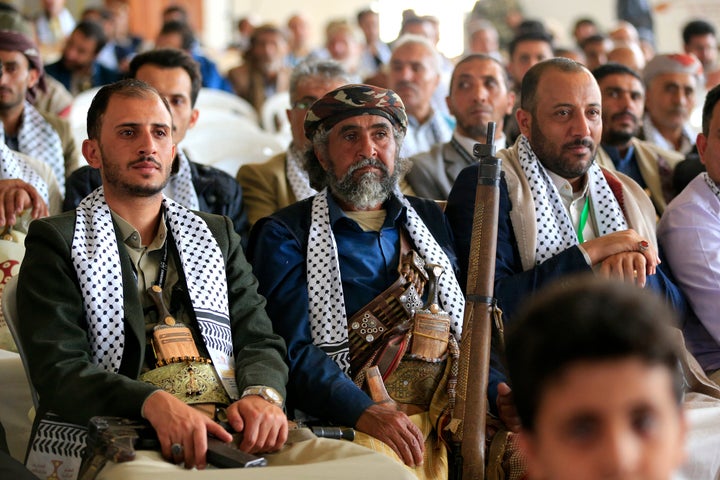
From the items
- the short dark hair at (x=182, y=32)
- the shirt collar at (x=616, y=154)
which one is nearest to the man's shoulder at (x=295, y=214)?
the shirt collar at (x=616, y=154)

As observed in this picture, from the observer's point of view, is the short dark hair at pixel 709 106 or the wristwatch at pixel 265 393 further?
the short dark hair at pixel 709 106

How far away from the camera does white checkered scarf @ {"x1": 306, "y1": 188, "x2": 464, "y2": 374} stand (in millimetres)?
3162

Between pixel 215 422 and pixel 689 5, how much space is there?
11499mm

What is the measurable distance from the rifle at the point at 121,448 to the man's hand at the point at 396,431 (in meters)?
0.51

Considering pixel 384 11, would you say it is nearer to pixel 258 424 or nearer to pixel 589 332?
pixel 258 424

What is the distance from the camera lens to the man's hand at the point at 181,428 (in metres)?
2.42

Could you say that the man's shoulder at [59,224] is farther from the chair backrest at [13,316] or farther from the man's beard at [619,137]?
the man's beard at [619,137]

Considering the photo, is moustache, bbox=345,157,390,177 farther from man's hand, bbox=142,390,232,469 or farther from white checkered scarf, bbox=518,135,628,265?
man's hand, bbox=142,390,232,469

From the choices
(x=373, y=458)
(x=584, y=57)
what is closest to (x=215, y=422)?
(x=373, y=458)

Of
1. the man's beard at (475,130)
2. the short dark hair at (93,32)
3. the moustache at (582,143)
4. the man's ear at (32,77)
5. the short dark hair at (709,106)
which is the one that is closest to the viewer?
the moustache at (582,143)

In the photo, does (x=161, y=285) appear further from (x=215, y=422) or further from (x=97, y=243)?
(x=215, y=422)

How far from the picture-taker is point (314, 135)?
→ 144 inches

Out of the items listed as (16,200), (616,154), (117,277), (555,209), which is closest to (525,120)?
(555,209)

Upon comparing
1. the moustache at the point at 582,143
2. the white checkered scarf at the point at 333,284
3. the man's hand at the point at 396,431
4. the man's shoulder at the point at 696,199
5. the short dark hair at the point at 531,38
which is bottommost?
the man's hand at the point at 396,431
